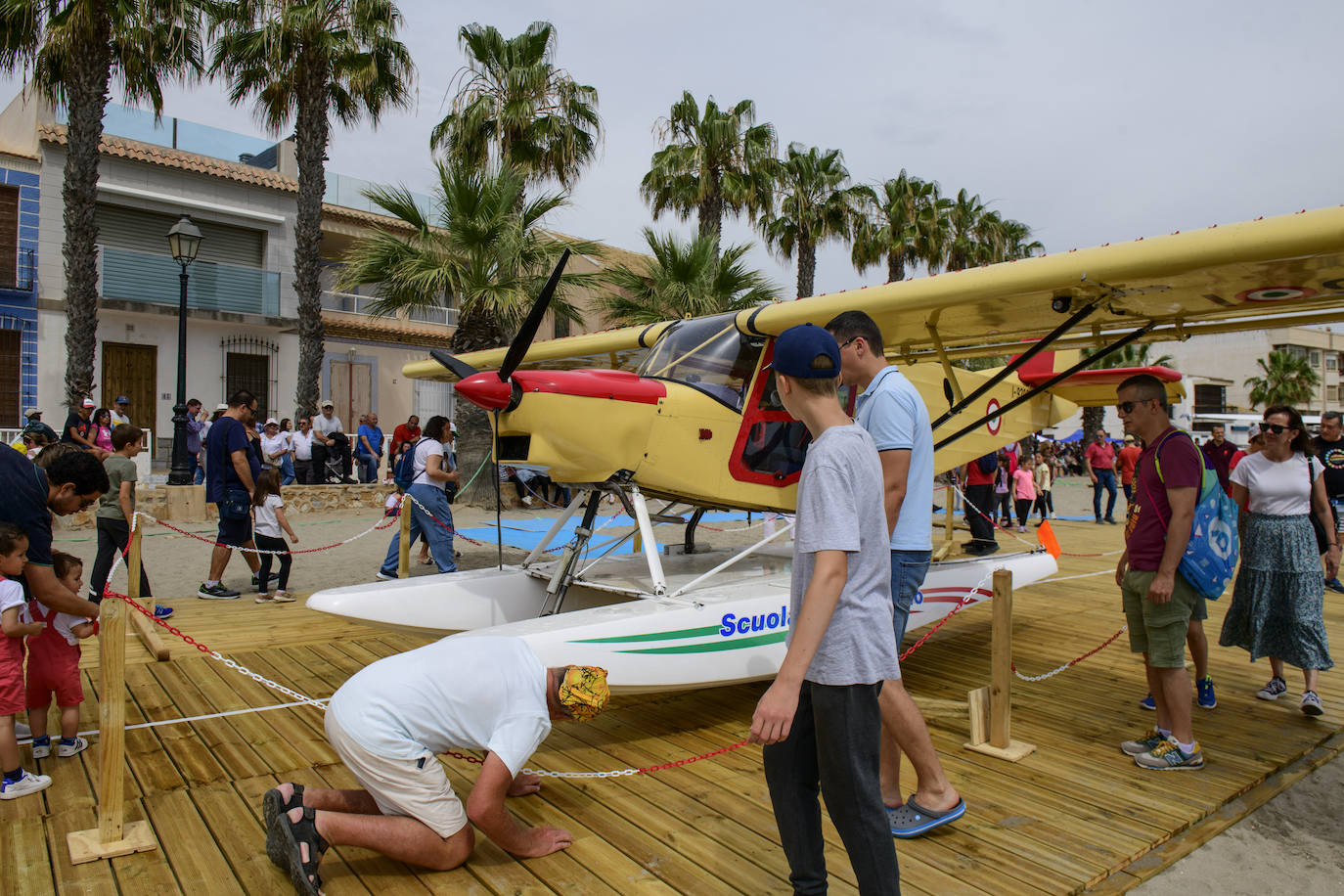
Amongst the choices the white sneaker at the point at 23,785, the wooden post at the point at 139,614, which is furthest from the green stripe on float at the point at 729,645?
the wooden post at the point at 139,614

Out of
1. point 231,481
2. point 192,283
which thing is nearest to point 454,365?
point 231,481

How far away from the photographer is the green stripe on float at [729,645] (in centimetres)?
416

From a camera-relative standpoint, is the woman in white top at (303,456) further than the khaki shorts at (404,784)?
Yes

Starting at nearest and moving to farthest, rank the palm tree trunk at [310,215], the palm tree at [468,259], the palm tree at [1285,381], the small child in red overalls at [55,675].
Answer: the small child in red overalls at [55,675], the palm tree at [468,259], the palm tree trunk at [310,215], the palm tree at [1285,381]

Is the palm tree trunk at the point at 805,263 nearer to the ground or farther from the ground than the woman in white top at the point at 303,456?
farther from the ground

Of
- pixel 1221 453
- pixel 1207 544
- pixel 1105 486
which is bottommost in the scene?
pixel 1105 486

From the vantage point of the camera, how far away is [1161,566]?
371 centimetres

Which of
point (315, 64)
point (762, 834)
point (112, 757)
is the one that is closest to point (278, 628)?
point (112, 757)

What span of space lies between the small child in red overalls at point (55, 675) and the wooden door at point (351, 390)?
65.5 feet

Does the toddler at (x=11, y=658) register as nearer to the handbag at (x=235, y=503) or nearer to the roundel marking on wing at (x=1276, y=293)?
the handbag at (x=235, y=503)

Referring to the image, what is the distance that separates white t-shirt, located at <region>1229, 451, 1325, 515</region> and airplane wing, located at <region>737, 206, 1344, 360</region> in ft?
3.19

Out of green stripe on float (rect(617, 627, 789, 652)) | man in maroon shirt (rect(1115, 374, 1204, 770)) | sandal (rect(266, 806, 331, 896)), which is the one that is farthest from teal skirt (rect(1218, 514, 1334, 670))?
sandal (rect(266, 806, 331, 896))

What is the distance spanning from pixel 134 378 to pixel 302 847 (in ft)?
66.1

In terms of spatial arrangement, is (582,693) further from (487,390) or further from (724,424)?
(724,424)
